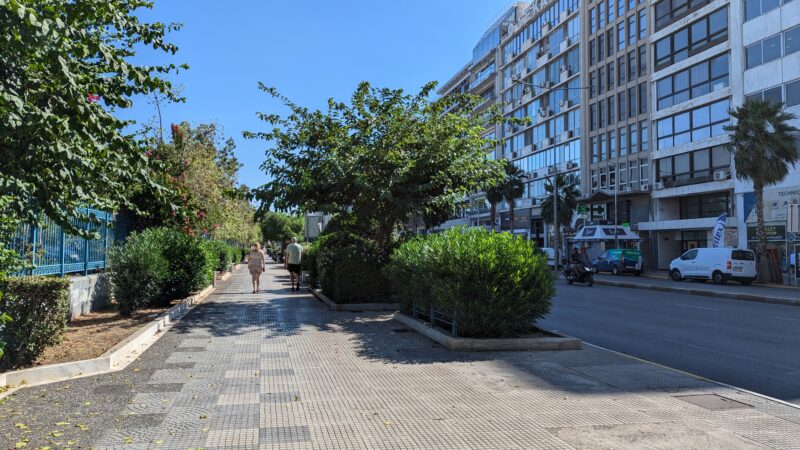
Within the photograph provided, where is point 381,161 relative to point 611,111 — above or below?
below

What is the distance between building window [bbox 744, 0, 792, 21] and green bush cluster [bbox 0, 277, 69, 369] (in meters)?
36.4

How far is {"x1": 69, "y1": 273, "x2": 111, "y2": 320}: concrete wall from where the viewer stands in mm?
10961

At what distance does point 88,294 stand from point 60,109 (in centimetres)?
755

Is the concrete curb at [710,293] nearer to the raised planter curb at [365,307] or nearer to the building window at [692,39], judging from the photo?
the raised planter curb at [365,307]

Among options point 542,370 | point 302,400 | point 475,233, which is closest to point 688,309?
point 475,233

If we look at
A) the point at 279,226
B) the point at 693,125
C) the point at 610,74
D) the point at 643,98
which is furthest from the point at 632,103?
the point at 279,226

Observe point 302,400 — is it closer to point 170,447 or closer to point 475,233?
point 170,447

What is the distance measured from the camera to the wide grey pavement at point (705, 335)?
7543 mm

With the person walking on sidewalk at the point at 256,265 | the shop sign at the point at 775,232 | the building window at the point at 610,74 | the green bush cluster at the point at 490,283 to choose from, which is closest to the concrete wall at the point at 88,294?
the person walking on sidewalk at the point at 256,265

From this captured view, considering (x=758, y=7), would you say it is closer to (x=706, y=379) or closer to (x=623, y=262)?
(x=623, y=262)

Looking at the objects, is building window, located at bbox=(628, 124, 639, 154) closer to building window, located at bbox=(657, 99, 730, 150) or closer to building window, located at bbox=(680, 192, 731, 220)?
building window, located at bbox=(657, 99, 730, 150)

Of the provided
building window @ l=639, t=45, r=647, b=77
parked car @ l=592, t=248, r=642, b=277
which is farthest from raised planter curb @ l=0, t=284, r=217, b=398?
building window @ l=639, t=45, r=647, b=77

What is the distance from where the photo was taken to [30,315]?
21.5 feet

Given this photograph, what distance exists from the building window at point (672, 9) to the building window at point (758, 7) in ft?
14.9
